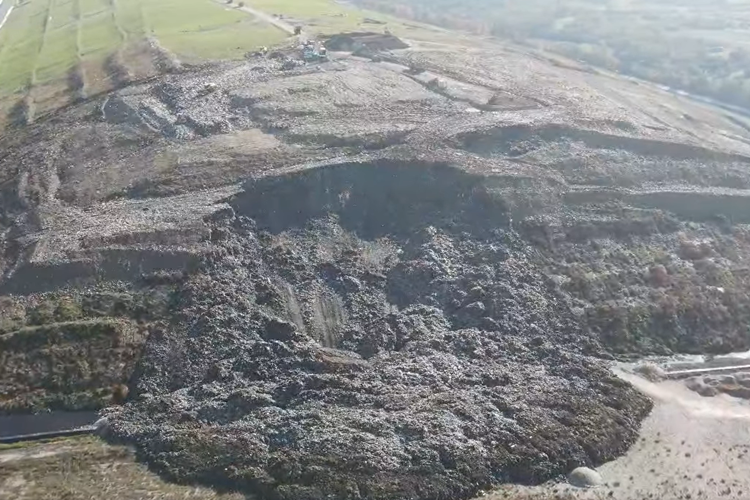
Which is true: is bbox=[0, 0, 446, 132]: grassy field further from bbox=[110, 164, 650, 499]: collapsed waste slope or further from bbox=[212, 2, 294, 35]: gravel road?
bbox=[110, 164, 650, 499]: collapsed waste slope

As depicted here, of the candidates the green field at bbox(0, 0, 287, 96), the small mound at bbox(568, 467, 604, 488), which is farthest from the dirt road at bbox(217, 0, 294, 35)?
the small mound at bbox(568, 467, 604, 488)

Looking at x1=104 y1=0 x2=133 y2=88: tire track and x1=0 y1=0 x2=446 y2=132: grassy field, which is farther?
x1=0 y1=0 x2=446 y2=132: grassy field

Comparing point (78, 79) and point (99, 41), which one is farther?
point (99, 41)

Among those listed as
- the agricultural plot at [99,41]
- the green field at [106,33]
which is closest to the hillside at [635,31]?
the green field at [106,33]

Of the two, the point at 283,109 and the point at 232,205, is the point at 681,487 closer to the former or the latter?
the point at 232,205

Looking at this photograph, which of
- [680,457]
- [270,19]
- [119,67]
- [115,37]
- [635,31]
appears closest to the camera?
[680,457]

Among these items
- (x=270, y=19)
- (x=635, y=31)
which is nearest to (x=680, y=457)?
(x=270, y=19)

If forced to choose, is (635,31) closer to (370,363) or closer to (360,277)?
(360,277)

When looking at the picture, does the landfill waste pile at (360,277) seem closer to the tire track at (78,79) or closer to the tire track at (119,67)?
the tire track at (78,79)
